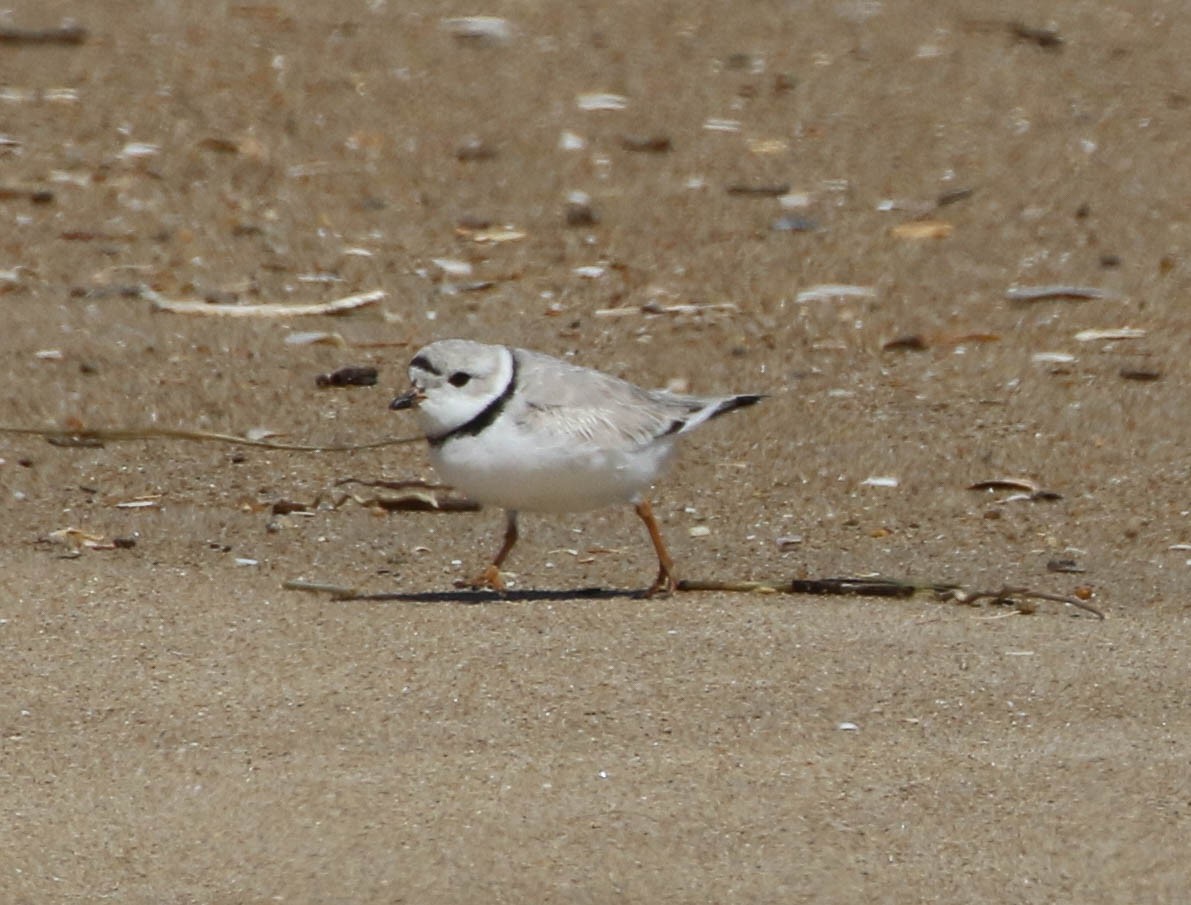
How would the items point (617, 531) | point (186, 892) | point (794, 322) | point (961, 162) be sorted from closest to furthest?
point (186, 892) < point (617, 531) < point (794, 322) < point (961, 162)

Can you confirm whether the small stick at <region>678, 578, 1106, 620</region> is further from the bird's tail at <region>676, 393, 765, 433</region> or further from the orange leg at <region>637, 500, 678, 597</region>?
the bird's tail at <region>676, 393, 765, 433</region>

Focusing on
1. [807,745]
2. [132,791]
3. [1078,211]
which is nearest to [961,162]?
[1078,211]

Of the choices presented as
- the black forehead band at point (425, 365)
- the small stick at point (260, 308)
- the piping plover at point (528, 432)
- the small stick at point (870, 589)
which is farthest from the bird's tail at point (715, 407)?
the small stick at point (260, 308)

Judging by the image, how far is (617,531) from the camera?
6258 millimetres

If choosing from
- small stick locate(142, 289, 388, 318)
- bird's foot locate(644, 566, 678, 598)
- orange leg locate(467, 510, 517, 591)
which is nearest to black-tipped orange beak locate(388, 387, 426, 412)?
orange leg locate(467, 510, 517, 591)

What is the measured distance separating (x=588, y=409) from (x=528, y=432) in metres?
0.18

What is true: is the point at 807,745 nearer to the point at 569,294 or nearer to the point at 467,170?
the point at 569,294

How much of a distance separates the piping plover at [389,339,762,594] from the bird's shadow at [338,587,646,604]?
0.14 m

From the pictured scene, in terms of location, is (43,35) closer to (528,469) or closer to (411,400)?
(411,400)

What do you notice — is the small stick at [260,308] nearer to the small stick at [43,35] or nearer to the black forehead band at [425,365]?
the black forehead band at [425,365]

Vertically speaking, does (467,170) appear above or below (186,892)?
below

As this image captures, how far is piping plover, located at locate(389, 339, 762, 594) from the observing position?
16.5 feet

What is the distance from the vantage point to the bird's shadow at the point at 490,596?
523 centimetres

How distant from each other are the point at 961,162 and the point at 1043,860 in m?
5.76
